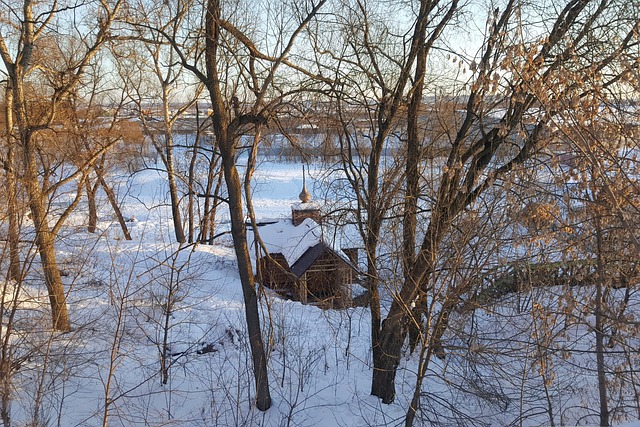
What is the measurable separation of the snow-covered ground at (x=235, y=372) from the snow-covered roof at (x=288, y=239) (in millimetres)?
3374

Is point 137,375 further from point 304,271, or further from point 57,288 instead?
point 304,271

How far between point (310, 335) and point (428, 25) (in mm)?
7068

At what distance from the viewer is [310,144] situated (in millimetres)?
9961

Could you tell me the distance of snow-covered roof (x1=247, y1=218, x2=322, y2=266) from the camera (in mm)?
16453

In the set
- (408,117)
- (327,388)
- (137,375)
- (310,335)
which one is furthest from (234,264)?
(408,117)

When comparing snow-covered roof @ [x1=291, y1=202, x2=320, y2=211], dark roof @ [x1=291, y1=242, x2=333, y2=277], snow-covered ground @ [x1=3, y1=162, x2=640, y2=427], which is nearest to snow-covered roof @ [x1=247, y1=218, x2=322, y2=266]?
dark roof @ [x1=291, y1=242, x2=333, y2=277]

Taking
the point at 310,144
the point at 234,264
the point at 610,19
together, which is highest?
the point at 610,19

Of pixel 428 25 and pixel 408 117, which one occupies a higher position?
pixel 428 25

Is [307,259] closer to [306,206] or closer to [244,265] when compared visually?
[306,206]

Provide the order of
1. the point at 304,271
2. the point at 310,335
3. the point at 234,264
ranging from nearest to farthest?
the point at 310,335 < the point at 304,271 < the point at 234,264

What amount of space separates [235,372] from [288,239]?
27.6 feet

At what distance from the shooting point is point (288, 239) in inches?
694

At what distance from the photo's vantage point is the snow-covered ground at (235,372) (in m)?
6.91

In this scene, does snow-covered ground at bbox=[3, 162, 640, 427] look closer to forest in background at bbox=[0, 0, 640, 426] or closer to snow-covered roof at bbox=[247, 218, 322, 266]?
forest in background at bbox=[0, 0, 640, 426]
